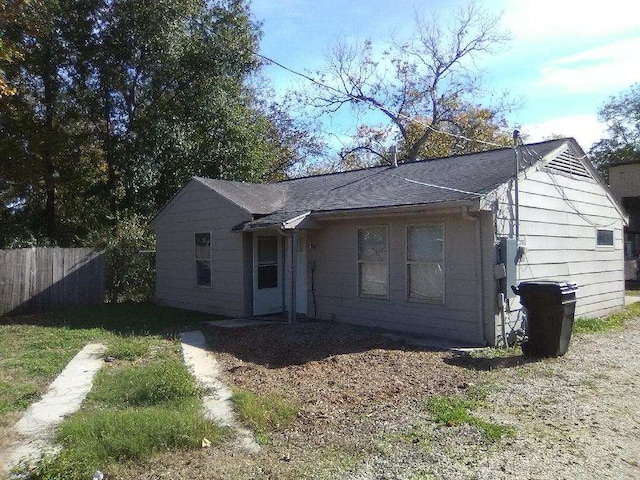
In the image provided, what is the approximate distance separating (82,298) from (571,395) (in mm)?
13194

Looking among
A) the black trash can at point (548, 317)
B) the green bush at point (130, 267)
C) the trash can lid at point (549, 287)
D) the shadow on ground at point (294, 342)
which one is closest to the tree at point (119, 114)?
the green bush at point (130, 267)

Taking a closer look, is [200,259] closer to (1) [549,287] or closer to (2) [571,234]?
(1) [549,287]

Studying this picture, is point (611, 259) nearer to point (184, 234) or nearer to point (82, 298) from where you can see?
point (184, 234)

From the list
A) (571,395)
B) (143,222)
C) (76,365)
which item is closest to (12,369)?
(76,365)

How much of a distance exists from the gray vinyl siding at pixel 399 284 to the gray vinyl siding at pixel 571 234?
84 cm

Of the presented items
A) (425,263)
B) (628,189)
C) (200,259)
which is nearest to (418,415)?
(425,263)

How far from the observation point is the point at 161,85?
2006 cm

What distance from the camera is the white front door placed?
12383 mm

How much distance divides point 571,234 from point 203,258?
28.7 feet

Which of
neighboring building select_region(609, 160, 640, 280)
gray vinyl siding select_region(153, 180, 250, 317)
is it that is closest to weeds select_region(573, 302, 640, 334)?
gray vinyl siding select_region(153, 180, 250, 317)

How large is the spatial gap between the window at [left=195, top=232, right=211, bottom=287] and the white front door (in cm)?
162

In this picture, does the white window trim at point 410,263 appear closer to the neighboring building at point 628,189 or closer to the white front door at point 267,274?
the white front door at point 267,274

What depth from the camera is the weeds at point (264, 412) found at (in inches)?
198

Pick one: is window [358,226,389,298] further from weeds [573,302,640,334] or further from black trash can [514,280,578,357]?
weeds [573,302,640,334]
